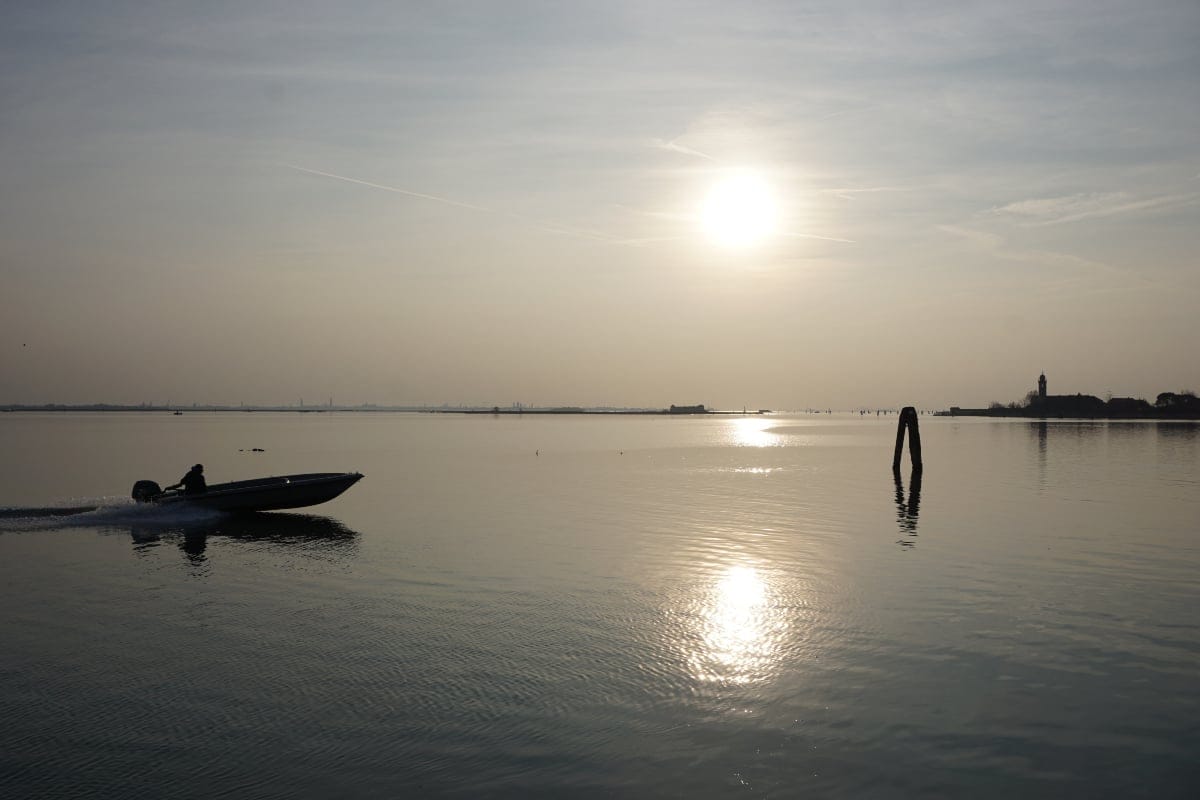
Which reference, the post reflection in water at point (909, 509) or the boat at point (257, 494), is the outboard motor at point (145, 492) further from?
the post reflection in water at point (909, 509)

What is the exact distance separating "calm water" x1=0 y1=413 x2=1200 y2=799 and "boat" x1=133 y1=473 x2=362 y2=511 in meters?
0.91

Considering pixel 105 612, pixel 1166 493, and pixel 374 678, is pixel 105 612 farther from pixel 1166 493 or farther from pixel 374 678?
pixel 1166 493

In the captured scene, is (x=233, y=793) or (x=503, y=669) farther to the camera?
(x=503, y=669)

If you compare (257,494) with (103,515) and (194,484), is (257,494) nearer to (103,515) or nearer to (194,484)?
(194,484)

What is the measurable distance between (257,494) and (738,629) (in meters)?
23.0

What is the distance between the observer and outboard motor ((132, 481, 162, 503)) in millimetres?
31922

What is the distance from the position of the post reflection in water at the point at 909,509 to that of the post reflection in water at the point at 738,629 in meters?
8.23

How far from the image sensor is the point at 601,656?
44.9 ft

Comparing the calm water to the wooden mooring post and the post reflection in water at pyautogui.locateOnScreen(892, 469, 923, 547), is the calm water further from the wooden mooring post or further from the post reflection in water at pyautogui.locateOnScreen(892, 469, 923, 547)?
the wooden mooring post

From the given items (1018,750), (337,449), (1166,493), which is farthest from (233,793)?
(337,449)

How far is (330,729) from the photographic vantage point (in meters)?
10.6

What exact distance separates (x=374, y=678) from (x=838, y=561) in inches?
557

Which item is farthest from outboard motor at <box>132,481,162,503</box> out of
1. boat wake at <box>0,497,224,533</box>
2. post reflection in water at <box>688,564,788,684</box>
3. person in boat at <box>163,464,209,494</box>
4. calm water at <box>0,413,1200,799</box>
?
post reflection in water at <box>688,564,788,684</box>

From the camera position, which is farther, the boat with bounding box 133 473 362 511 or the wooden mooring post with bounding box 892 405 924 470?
the wooden mooring post with bounding box 892 405 924 470
